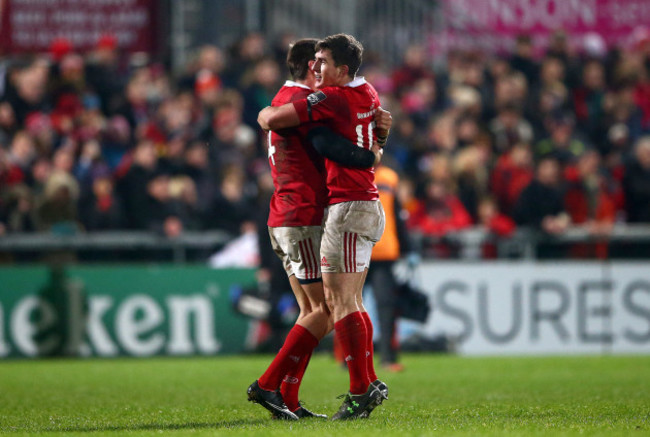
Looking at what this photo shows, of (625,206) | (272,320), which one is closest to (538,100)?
(625,206)

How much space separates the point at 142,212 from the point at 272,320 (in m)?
2.38

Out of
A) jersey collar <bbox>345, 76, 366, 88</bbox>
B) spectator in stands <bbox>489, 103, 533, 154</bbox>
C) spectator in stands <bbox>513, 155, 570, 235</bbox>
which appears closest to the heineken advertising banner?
spectator in stands <bbox>513, 155, 570, 235</bbox>

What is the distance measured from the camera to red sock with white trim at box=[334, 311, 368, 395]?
718 cm

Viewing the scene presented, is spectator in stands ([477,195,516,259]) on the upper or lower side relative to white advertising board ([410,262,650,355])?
upper

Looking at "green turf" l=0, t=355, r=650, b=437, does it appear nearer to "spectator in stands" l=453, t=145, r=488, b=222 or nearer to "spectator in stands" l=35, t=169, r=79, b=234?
"spectator in stands" l=35, t=169, r=79, b=234

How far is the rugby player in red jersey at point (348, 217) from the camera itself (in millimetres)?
7156

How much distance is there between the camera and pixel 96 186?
15.2 meters

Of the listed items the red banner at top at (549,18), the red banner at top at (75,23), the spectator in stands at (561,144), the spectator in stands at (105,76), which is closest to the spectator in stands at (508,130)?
the spectator in stands at (561,144)

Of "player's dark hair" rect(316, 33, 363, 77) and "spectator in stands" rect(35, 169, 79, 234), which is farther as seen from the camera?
"spectator in stands" rect(35, 169, 79, 234)

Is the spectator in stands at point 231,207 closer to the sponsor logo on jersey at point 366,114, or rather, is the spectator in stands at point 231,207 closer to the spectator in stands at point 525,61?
the spectator in stands at point 525,61

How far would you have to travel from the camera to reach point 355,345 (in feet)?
23.7

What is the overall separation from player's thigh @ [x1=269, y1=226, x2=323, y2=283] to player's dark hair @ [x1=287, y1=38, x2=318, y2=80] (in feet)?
3.40

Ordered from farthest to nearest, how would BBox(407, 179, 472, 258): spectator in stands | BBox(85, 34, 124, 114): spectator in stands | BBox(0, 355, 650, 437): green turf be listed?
BBox(85, 34, 124, 114): spectator in stands
BBox(407, 179, 472, 258): spectator in stands
BBox(0, 355, 650, 437): green turf

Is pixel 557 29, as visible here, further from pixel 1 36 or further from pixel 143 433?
pixel 143 433
